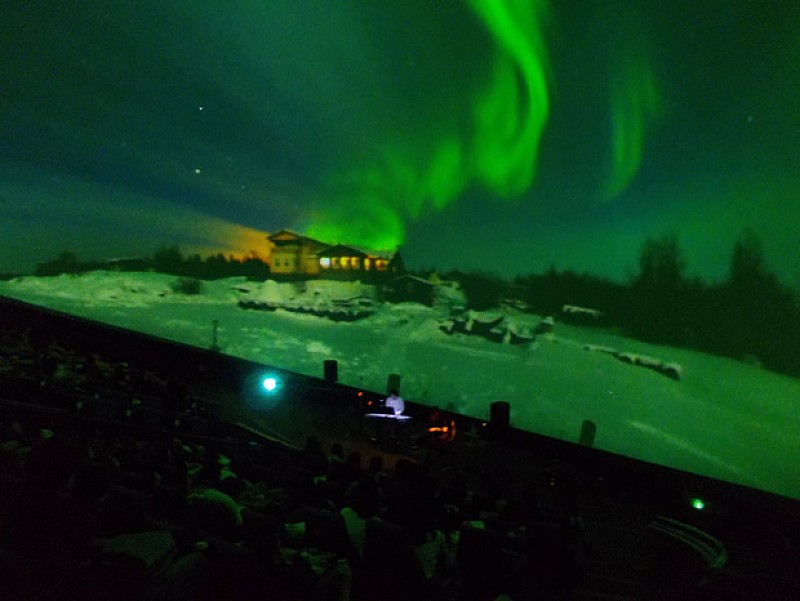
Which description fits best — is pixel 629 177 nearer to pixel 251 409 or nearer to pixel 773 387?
pixel 773 387

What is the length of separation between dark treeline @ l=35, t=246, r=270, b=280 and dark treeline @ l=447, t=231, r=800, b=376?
4.04 meters

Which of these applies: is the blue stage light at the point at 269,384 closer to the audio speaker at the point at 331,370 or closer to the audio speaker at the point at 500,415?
the audio speaker at the point at 331,370

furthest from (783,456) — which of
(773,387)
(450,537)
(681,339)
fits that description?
(450,537)

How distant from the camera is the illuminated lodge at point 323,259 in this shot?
8055mm

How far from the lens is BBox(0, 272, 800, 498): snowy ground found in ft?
16.1

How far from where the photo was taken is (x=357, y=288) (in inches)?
327

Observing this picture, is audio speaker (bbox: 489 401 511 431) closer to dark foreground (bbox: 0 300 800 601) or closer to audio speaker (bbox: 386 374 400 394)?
dark foreground (bbox: 0 300 800 601)

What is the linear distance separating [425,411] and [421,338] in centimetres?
94

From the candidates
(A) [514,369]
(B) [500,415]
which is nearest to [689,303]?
(A) [514,369]

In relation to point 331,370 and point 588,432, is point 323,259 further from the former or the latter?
point 588,432

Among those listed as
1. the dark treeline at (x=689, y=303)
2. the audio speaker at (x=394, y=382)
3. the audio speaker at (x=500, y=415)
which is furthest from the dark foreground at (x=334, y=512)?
the dark treeline at (x=689, y=303)

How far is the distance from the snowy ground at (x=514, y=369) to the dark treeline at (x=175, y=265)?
133mm

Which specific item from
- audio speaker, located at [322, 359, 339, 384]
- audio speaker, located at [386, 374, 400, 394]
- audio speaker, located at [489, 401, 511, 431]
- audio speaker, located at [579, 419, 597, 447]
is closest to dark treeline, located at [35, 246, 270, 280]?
audio speaker, located at [322, 359, 339, 384]

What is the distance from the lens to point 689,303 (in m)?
5.28
